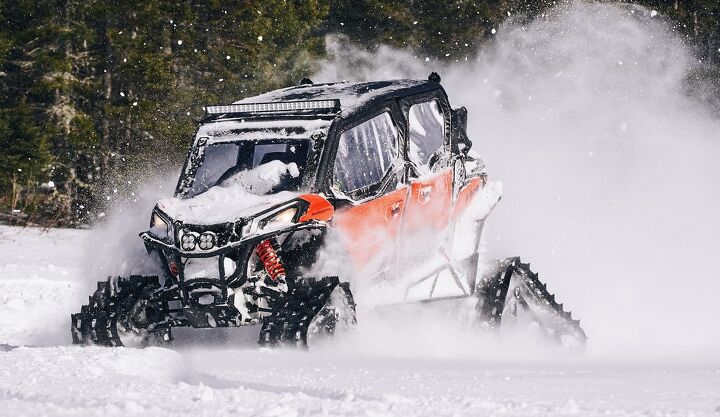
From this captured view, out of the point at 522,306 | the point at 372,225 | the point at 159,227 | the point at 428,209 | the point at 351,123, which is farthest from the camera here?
the point at 522,306

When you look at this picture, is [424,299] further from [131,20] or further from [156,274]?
[131,20]

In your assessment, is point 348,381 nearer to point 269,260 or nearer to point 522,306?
point 269,260

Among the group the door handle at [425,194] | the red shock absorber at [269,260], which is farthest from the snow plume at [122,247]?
the door handle at [425,194]

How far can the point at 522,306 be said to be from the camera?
33.0 feet

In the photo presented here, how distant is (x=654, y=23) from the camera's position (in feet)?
120

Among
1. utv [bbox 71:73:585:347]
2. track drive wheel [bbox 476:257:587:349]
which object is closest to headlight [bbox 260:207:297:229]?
utv [bbox 71:73:585:347]

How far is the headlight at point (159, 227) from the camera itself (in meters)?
8.33

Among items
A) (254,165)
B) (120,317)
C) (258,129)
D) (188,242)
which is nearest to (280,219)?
(188,242)

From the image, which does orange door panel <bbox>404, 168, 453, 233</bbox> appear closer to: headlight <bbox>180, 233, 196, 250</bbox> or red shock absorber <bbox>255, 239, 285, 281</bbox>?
red shock absorber <bbox>255, 239, 285, 281</bbox>

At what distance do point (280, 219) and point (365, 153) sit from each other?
1291mm

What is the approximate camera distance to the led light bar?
901 cm

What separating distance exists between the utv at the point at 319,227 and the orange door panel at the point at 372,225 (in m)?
0.01

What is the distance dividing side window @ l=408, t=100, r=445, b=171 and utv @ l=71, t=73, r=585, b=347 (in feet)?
0.06

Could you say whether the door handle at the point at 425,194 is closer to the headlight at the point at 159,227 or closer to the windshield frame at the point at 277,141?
the windshield frame at the point at 277,141
